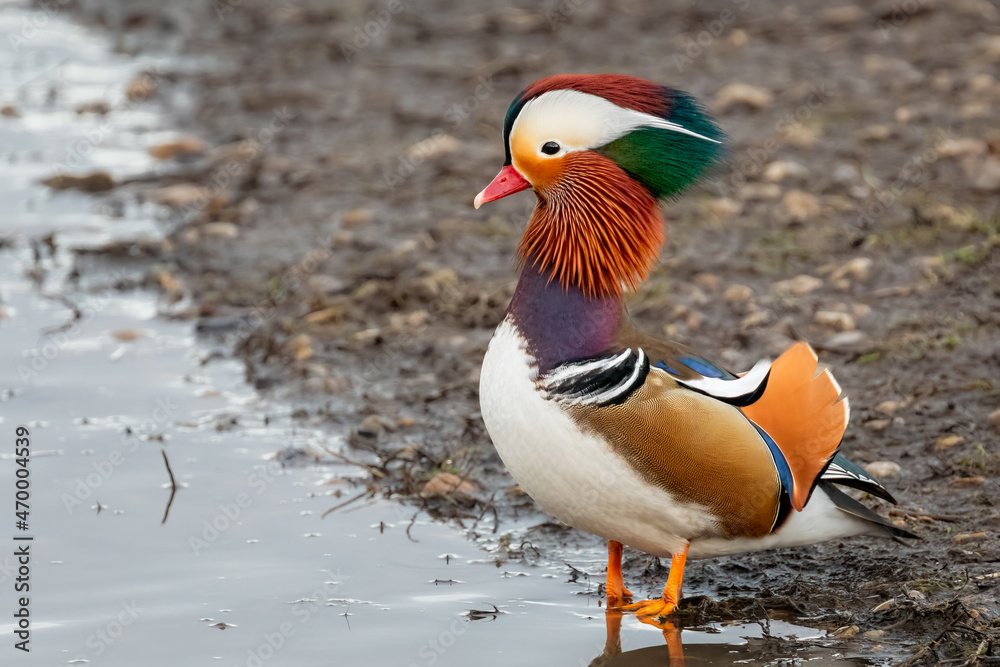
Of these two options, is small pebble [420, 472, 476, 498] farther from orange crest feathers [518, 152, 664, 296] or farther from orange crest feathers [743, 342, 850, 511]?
orange crest feathers [743, 342, 850, 511]

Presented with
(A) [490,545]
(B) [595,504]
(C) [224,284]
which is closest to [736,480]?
(B) [595,504]

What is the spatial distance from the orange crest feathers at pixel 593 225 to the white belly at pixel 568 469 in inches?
11.7

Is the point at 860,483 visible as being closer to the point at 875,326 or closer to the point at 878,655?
the point at 878,655

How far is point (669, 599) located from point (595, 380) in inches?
32.3

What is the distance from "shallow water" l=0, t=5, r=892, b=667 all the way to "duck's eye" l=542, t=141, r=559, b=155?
5.12 ft

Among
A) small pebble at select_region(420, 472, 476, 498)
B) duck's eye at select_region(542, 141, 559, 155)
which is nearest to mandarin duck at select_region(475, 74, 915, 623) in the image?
duck's eye at select_region(542, 141, 559, 155)

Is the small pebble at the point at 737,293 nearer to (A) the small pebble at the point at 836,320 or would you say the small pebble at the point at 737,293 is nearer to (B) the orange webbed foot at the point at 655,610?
(A) the small pebble at the point at 836,320

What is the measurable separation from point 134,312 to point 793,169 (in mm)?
4185

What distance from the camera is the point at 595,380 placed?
3.81m

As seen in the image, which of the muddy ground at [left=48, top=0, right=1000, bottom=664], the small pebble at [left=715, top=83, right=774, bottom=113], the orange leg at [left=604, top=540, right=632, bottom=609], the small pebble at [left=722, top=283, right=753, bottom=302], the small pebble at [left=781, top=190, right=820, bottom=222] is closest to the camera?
the orange leg at [left=604, top=540, right=632, bottom=609]

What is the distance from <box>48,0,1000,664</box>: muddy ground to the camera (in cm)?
477

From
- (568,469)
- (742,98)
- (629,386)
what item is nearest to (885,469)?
(629,386)

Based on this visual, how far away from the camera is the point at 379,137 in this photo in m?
8.97

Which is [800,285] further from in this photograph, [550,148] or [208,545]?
[208,545]
